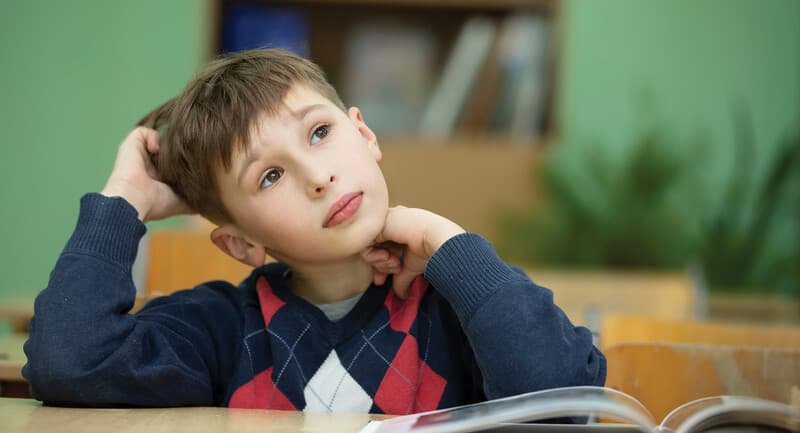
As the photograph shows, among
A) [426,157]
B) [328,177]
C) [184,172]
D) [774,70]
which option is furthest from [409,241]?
[774,70]

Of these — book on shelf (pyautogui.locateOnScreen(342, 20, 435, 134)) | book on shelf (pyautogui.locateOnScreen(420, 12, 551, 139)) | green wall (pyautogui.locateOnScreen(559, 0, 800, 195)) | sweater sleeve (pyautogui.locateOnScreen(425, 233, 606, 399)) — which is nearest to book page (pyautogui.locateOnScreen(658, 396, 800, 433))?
sweater sleeve (pyautogui.locateOnScreen(425, 233, 606, 399))

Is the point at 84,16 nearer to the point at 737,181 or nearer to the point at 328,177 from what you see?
the point at 737,181

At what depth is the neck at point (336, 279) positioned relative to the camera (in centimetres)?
114

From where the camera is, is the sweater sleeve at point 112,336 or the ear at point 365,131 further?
the ear at point 365,131

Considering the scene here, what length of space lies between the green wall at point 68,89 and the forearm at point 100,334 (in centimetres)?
273

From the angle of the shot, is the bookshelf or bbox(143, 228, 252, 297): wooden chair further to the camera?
the bookshelf

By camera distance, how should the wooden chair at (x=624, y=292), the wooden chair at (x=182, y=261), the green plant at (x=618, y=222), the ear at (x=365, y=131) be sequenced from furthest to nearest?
the green plant at (x=618, y=222), the wooden chair at (x=624, y=292), the wooden chair at (x=182, y=261), the ear at (x=365, y=131)

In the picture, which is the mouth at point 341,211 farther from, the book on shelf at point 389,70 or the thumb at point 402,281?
the book on shelf at point 389,70

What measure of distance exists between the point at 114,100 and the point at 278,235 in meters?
2.93

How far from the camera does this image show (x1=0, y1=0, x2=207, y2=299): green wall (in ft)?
12.1

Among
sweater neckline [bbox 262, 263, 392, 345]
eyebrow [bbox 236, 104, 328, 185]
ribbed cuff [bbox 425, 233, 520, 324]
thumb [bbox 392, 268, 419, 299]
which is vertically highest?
eyebrow [bbox 236, 104, 328, 185]

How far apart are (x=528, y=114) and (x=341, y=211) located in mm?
2308

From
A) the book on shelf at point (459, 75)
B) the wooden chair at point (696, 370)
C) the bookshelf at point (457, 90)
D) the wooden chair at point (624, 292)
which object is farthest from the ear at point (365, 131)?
the book on shelf at point (459, 75)

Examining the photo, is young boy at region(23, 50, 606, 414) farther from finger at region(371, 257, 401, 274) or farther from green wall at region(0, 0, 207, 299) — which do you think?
green wall at region(0, 0, 207, 299)
